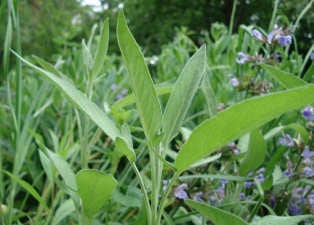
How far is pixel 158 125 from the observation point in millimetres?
476

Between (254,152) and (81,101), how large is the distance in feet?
1.02

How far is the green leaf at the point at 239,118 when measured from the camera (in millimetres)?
419

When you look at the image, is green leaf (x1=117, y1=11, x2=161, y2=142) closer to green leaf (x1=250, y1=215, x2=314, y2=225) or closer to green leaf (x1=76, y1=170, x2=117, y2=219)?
green leaf (x1=76, y1=170, x2=117, y2=219)

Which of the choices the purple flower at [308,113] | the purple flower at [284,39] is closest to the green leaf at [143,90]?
the purple flower at [308,113]

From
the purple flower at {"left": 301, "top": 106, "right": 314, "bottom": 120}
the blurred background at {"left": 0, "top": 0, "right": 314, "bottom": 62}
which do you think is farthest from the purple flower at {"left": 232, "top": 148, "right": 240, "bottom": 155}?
the blurred background at {"left": 0, "top": 0, "right": 314, "bottom": 62}

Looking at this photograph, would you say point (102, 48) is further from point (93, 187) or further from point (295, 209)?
point (295, 209)

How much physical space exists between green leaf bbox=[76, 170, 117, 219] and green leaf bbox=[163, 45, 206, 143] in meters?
0.08

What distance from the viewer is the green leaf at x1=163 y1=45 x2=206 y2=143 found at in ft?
1.70

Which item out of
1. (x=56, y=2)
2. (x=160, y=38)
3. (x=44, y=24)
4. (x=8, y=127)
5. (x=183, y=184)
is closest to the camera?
(x=183, y=184)

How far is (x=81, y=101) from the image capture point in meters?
0.47

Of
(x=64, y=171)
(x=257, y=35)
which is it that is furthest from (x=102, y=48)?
(x=257, y=35)

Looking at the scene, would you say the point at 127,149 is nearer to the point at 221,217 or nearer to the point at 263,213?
the point at 221,217

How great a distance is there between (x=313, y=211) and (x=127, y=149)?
39 cm

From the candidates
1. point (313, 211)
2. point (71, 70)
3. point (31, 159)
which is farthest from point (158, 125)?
point (71, 70)
